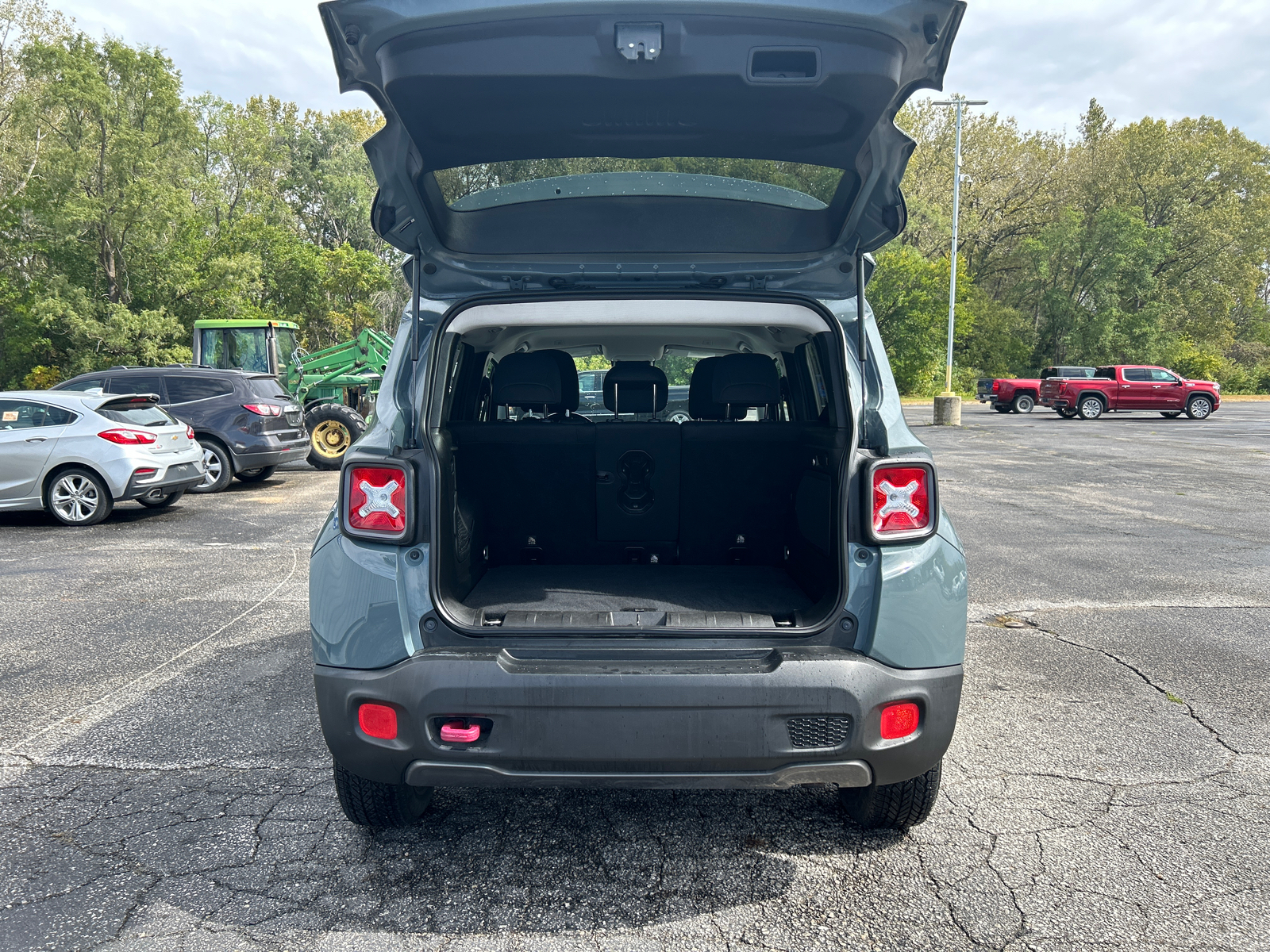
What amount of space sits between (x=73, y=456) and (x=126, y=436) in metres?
0.55

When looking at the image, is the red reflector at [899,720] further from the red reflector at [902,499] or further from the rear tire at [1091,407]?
the rear tire at [1091,407]

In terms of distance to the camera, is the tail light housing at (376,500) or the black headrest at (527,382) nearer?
the tail light housing at (376,500)

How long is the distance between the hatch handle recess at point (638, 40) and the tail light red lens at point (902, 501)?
1.29 metres

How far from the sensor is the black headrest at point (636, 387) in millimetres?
4383

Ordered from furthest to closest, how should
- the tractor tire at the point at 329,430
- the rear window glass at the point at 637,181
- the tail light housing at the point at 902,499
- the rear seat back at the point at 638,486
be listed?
the tractor tire at the point at 329,430 < the rear seat back at the point at 638,486 < the rear window glass at the point at 637,181 < the tail light housing at the point at 902,499

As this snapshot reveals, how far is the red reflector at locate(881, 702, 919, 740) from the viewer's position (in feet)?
7.55

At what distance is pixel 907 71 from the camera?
7.59 feet

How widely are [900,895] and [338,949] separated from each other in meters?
1.55

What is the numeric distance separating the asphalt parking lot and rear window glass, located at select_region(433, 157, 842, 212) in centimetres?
213

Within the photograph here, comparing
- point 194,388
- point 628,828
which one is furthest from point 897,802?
point 194,388

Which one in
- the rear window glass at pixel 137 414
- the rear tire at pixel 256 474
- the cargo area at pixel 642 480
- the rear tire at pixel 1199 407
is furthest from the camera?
the rear tire at pixel 1199 407

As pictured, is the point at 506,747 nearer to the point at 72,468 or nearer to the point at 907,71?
the point at 907,71

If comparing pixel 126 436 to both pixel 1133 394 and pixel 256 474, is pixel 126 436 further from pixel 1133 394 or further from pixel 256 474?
pixel 1133 394

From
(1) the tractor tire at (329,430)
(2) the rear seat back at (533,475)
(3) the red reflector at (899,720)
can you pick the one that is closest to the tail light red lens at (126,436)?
(1) the tractor tire at (329,430)
